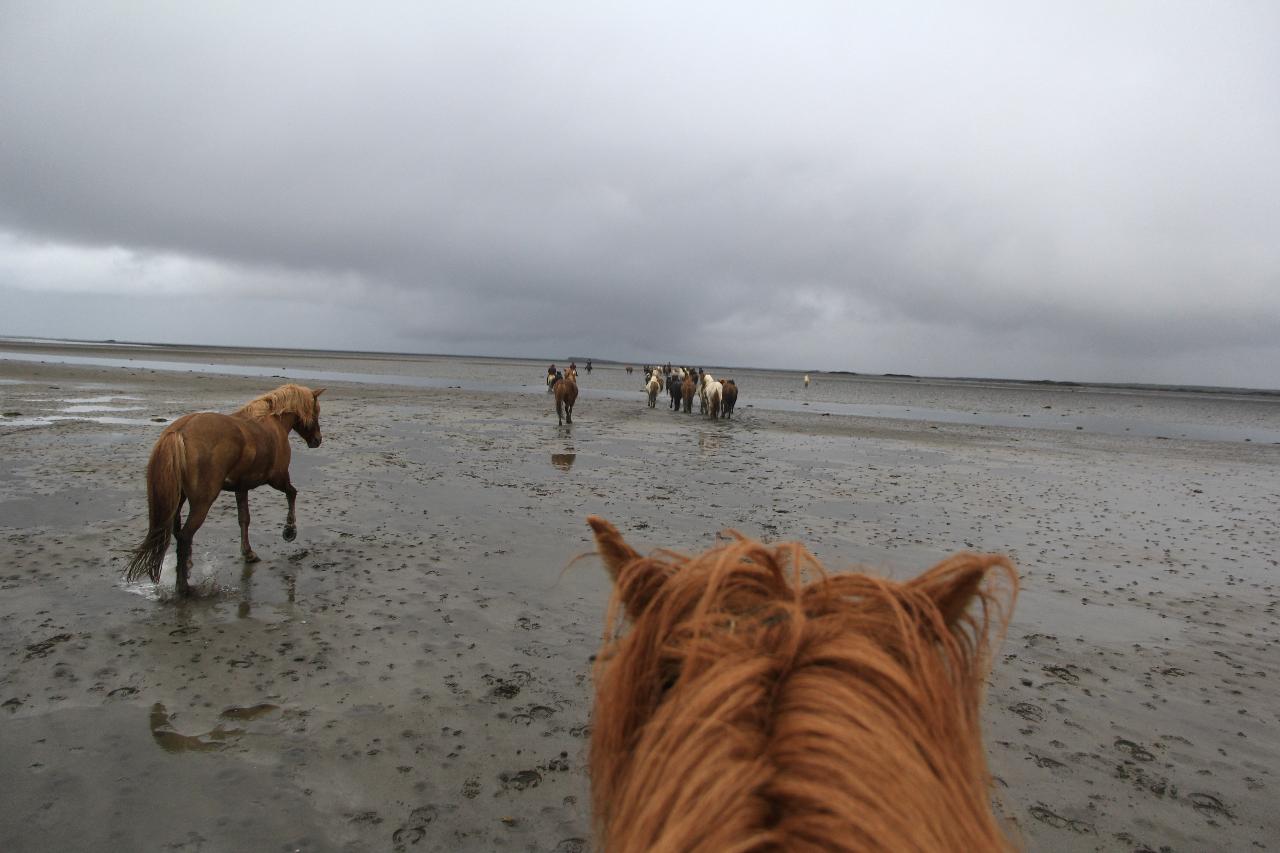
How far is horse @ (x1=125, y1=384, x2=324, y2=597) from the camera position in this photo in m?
5.46

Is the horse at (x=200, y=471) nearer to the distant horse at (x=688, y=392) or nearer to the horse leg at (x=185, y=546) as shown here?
the horse leg at (x=185, y=546)

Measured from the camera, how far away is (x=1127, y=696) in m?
4.72

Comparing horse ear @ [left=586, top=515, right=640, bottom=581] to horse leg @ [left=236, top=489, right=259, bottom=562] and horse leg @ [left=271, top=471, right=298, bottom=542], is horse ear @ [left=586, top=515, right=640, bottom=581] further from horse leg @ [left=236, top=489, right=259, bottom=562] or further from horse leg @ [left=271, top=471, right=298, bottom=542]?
horse leg @ [left=271, top=471, right=298, bottom=542]

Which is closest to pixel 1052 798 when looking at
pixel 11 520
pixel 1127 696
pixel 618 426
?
pixel 1127 696

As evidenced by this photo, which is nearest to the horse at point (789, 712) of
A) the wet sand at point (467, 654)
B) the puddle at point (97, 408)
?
the wet sand at point (467, 654)

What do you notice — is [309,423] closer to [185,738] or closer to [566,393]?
[185,738]

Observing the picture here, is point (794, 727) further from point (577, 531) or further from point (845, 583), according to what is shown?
point (577, 531)

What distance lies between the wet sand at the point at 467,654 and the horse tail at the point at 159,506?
348mm

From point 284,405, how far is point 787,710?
321 inches

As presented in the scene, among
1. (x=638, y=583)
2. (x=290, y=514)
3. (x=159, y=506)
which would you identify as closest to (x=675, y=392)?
(x=290, y=514)

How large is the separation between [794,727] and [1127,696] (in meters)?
5.47

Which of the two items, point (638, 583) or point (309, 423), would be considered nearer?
point (638, 583)

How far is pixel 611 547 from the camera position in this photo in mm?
1479

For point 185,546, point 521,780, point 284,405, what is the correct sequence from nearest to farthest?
1. point 521,780
2. point 185,546
3. point 284,405
